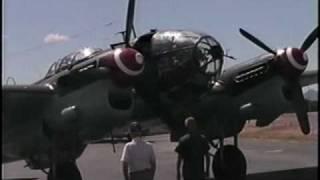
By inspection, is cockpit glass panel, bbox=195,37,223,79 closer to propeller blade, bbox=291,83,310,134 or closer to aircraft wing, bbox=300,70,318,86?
propeller blade, bbox=291,83,310,134

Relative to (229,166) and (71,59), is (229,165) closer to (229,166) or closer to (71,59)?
(229,166)

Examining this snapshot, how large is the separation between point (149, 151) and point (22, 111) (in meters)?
2.79

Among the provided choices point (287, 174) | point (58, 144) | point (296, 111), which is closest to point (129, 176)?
point (58, 144)

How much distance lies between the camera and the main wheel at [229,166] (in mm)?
13102

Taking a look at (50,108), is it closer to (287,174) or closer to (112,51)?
(112,51)

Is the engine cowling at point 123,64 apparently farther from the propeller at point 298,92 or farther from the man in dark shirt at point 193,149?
the propeller at point 298,92

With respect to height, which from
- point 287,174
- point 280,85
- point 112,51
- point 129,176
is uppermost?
point 112,51

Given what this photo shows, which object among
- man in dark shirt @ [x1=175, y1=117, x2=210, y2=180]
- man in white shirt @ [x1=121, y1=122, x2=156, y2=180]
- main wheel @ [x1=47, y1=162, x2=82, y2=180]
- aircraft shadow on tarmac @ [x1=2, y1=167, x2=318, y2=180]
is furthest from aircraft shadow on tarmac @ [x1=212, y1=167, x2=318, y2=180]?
man in white shirt @ [x1=121, y1=122, x2=156, y2=180]

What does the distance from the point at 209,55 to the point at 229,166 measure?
123 inches

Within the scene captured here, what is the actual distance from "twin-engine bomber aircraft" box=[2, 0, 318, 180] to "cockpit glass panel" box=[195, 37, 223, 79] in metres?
0.02

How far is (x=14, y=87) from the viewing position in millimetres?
9945

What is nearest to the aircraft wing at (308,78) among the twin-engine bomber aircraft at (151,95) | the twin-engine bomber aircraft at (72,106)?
the twin-engine bomber aircraft at (151,95)

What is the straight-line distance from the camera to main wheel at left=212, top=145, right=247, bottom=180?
13102 mm

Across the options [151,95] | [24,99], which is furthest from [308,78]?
[24,99]
